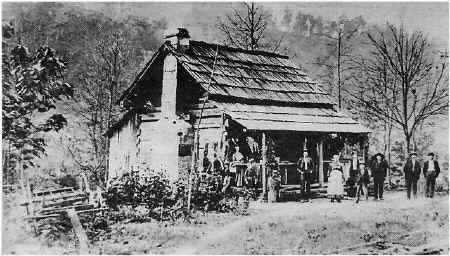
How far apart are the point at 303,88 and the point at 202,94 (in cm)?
360

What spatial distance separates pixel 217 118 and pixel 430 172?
5212 millimetres

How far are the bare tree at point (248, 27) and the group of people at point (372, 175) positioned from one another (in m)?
4.19

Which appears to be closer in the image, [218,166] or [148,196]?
[148,196]

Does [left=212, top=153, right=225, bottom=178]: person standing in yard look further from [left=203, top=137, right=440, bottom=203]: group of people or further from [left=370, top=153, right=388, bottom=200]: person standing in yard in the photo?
[left=370, top=153, right=388, bottom=200]: person standing in yard

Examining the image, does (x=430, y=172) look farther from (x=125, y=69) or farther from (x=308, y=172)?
(x=125, y=69)

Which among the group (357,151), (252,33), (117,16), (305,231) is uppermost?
(252,33)

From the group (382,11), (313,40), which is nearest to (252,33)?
(313,40)

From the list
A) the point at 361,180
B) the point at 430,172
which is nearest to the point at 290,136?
the point at 361,180

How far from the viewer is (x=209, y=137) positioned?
13.8 meters

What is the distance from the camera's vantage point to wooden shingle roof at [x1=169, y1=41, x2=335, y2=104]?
1377 cm

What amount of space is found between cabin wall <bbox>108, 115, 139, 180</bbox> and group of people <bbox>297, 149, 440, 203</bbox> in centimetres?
448

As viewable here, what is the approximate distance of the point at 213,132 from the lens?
1373cm

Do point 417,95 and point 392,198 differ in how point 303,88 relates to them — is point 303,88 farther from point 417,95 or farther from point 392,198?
point 392,198

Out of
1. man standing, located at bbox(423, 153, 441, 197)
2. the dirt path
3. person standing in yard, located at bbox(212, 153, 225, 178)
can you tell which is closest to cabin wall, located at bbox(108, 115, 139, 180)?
person standing in yard, located at bbox(212, 153, 225, 178)
